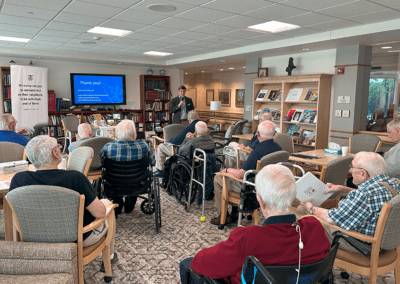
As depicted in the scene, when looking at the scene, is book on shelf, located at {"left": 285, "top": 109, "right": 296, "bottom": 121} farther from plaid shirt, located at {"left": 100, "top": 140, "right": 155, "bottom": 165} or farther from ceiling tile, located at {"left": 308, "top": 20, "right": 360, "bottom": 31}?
plaid shirt, located at {"left": 100, "top": 140, "right": 155, "bottom": 165}

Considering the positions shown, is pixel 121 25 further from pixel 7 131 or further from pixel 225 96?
pixel 225 96

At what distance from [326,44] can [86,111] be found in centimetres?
698

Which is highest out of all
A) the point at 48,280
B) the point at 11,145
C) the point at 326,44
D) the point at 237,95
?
the point at 326,44

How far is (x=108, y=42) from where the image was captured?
6.80 m

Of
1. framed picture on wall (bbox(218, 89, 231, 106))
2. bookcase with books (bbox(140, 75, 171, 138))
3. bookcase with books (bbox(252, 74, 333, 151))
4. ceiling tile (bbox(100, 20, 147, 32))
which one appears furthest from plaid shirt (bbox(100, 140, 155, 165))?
framed picture on wall (bbox(218, 89, 231, 106))

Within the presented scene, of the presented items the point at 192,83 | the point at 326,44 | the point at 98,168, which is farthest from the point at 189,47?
the point at 192,83

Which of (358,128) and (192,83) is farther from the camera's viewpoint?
(192,83)

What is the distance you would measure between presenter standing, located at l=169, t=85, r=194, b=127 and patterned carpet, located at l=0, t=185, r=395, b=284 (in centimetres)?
418

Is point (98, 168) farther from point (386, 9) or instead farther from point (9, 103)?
point (9, 103)

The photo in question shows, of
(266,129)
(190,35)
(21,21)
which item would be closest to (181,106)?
(190,35)

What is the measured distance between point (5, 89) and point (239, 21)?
7.04 meters

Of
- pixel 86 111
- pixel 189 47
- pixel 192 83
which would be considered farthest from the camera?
pixel 192 83

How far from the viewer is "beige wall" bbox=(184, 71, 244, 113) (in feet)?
38.2

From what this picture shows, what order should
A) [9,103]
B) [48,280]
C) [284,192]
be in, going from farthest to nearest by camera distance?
[9,103]
[48,280]
[284,192]
